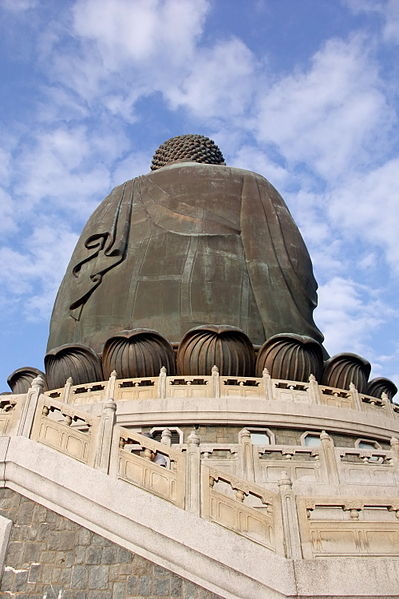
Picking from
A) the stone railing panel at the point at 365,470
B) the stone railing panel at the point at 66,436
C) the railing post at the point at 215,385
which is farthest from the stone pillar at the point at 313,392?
the stone railing panel at the point at 66,436

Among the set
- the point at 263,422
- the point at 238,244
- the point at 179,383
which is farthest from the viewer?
the point at 238,244

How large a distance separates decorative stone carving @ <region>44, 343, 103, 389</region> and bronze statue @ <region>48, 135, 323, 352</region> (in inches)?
47.7

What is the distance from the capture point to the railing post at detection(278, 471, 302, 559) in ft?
13.3

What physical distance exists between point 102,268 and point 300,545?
34.9ft

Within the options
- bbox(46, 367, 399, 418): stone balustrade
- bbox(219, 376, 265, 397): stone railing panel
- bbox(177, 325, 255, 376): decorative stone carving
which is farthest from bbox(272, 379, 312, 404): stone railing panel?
bbox(177, 325, 255, 376): decorative stone carving

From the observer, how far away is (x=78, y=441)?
4746 millimetres

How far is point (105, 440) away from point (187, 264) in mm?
9133

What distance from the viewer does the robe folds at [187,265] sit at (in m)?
13.0

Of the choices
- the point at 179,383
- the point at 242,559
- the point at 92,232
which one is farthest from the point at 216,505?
the point at 92,232

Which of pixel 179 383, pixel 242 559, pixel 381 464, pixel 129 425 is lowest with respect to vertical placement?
pixel 242 559

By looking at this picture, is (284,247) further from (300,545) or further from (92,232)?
(300,545)

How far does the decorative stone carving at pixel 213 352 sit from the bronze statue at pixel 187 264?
1.25 metres

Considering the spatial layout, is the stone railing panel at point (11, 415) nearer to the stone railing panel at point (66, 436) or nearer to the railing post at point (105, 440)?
the stone railing panel at point (66, 436)

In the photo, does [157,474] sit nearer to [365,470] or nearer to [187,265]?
[365,470]
